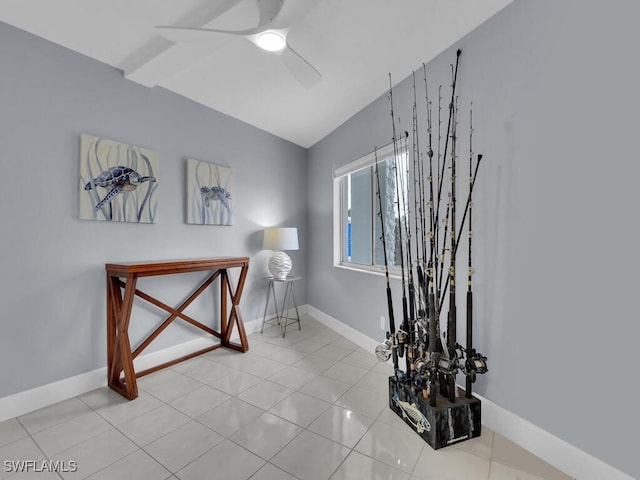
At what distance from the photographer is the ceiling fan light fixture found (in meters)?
1.58

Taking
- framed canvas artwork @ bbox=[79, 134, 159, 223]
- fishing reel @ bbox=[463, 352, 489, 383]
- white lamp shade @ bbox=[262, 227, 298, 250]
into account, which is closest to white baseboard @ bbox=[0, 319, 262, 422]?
framed canvas artwork @ bbox=[79, 134, 159, 223]

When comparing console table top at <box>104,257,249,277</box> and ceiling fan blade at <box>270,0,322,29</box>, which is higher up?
ceiling fan blade at <box>270,0,322,29</box>

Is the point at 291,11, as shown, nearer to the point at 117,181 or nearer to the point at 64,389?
the point at 117,181

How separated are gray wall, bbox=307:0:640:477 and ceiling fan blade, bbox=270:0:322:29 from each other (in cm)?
107

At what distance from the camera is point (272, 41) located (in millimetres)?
1628

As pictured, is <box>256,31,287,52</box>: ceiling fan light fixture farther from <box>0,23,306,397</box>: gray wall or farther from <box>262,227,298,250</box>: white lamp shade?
<box>262,227,298,250</box>: white lamp shade

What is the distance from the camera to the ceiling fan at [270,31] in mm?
1350

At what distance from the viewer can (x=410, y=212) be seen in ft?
7.23

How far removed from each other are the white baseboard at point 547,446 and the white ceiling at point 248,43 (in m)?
2.27

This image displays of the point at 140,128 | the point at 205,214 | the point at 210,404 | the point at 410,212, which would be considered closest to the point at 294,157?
the point at 205,214

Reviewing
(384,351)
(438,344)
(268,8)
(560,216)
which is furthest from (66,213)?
(560,216)

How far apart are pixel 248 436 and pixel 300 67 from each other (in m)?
2.26

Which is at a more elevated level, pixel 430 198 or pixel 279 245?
pixel 430 198

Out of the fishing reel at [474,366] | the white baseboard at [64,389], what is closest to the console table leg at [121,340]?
the white baseboard at [64,389]
